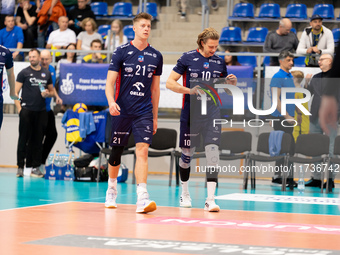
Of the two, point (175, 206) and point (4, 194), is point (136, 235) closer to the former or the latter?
point (175, 206)

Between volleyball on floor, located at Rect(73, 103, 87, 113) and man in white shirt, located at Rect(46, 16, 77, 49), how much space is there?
273cm

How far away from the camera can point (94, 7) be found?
685 inches

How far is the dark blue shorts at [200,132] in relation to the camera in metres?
7.07

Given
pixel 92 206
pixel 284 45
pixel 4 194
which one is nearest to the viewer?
pixel 92 206

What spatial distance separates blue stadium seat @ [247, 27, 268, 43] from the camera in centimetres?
1541

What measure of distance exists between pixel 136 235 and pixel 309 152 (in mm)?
6632

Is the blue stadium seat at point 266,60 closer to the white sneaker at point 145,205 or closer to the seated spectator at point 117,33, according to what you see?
the seated spectator at point 117,33

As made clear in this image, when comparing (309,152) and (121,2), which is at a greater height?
(121,2)

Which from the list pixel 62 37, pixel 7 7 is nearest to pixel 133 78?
pixel 62 37

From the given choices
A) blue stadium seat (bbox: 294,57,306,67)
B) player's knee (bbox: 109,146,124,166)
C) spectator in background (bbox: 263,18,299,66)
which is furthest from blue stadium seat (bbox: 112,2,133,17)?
player's knee (bbox: 109,146,124,166)

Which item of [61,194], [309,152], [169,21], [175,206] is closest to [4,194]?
[61,194]

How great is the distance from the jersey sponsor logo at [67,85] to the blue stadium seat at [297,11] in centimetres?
596

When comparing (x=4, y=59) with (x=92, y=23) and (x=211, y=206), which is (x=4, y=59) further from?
(x=92, y=23)

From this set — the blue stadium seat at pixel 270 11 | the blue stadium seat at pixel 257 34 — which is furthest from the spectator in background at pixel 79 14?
the blue stadium seat at pixel 270 11
